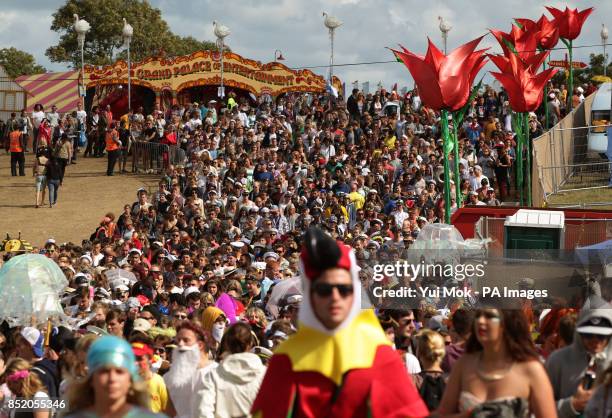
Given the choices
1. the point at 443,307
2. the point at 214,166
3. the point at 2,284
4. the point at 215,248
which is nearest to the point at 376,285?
the point at 443,307

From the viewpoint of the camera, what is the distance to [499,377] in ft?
17.9

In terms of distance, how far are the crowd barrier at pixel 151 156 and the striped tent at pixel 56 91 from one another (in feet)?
18.4

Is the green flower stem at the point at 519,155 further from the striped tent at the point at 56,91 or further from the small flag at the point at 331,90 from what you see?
the striped tent at the point at 56,91

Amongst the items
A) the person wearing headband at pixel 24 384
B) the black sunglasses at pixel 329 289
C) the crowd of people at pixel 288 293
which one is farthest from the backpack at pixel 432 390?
the person wearing headband at pixel 24 384

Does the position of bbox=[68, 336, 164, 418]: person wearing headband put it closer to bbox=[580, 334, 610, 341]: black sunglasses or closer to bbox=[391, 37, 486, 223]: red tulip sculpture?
bbox=[580, 334, 610, 341]: black sunglasses

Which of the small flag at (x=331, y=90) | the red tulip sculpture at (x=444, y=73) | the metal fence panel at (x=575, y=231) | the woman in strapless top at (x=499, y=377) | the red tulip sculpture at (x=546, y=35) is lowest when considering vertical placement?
the woman in strapless top at (x=499, y=377)

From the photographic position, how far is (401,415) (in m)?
4.96

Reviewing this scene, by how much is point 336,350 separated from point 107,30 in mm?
60776

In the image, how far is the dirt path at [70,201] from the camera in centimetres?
2436

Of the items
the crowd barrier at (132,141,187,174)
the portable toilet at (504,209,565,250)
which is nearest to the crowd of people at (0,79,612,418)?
the crowd barrier at (132,141,187,174)

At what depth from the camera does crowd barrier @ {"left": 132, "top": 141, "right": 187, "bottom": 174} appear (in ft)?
92.3

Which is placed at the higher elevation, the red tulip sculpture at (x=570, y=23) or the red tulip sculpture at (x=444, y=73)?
the red tulip sculpture at (x=570, y=23)

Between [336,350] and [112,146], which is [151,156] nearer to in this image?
[112,146]

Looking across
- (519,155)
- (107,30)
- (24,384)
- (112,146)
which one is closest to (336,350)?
(24,384)
